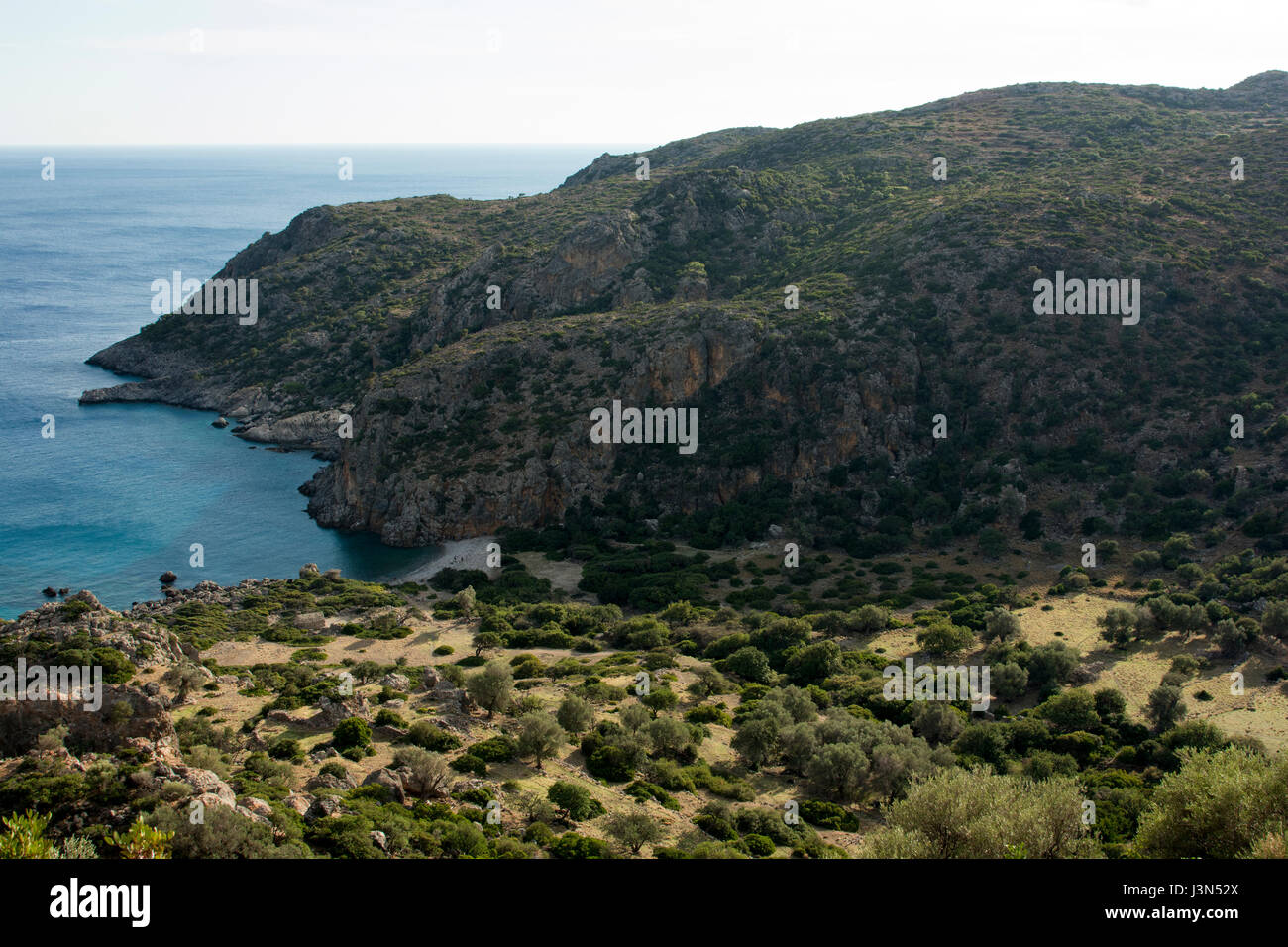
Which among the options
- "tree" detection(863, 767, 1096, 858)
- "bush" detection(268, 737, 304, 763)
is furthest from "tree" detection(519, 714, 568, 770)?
"tree" detection(863, 767, 1096, 858)

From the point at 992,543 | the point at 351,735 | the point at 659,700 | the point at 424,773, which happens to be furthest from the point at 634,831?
the point at 992,543

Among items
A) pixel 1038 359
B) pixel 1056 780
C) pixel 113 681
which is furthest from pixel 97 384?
pixel 1056 780

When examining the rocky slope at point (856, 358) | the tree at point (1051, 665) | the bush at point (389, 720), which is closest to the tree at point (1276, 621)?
the tree at point (1051, 665)

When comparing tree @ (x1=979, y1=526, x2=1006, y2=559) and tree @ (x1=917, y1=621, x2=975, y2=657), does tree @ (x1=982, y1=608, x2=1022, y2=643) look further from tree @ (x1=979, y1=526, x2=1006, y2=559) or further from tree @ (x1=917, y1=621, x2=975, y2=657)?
tree @ (x1=979, y1=526, x2=1006, y2=559)

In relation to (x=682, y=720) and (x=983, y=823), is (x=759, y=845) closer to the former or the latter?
(x=983, y=823)

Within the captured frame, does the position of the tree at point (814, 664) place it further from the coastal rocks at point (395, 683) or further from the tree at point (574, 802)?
the coastal rocks at point (395, 683)

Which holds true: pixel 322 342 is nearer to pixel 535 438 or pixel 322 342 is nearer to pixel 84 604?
pixel 535 438
